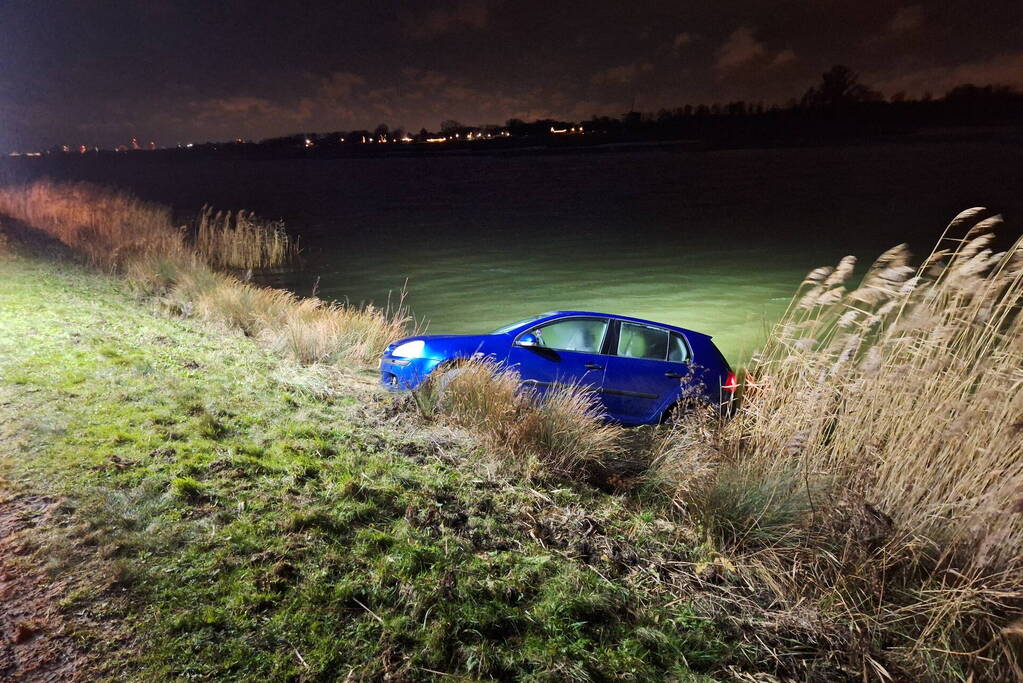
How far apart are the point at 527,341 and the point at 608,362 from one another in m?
0.99

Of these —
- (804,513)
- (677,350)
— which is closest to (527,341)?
(677,350)

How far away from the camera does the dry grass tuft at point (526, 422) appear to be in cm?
612

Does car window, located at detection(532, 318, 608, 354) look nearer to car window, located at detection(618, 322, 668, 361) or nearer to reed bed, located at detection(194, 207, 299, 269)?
car window, located at detection(618, 322, 668, 361)

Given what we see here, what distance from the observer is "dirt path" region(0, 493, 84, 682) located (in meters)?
3.26

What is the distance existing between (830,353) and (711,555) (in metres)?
2.51

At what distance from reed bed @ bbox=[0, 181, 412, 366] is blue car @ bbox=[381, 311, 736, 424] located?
2.29 metres

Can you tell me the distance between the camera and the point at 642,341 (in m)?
8.66

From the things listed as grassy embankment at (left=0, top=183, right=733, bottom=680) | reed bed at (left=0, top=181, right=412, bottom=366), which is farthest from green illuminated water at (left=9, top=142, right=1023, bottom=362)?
grassy embankment at (left=0, top=183, right=733, bottom=680)

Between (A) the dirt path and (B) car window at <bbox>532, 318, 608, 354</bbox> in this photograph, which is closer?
(A) the dirt path

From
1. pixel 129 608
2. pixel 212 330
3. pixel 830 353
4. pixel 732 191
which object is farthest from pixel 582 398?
pixel 732 191

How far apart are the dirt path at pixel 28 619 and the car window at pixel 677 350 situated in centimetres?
638

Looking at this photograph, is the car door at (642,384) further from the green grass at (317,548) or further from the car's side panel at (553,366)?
the green grass at (317,548)

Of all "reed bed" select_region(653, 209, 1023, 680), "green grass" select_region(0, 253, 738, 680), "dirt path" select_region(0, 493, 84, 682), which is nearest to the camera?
"dirt path" select_region(0, 493, 84, 682)

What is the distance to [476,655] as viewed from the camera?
3.59m
